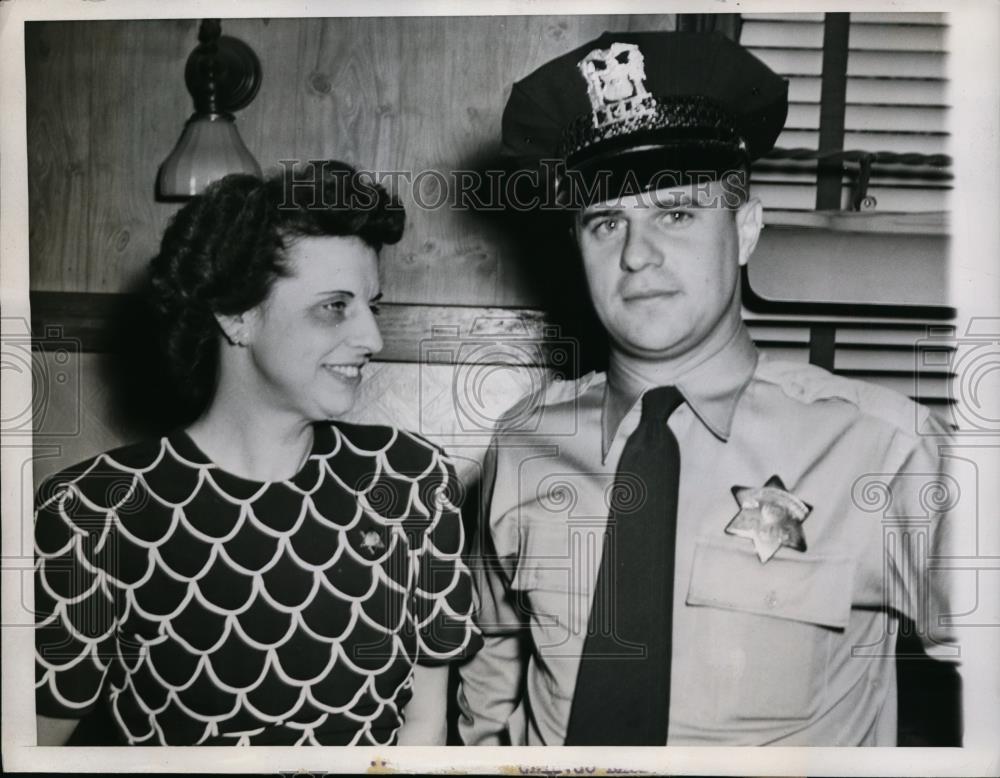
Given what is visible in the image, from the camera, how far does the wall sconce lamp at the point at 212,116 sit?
1459 mm

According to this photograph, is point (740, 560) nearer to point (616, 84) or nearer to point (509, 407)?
point (509, 407)

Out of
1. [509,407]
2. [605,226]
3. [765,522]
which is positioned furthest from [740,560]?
[605,226]

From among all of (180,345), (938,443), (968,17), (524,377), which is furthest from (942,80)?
(180,345)

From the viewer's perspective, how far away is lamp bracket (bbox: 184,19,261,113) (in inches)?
58.0

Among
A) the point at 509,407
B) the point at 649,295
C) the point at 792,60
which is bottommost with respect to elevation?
the point at 509,407

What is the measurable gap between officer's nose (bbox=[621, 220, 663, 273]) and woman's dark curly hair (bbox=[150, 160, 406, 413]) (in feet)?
1.06

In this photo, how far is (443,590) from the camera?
1.47 metres

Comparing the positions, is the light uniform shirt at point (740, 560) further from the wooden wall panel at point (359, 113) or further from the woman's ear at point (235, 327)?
the woman's ear at point (235, 327)

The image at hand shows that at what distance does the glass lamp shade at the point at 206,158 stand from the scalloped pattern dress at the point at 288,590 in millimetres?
348

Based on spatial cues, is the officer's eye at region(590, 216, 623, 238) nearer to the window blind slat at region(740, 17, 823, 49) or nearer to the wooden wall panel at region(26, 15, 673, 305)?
the wooden wall panel at region(26, 15, 673, 305)
